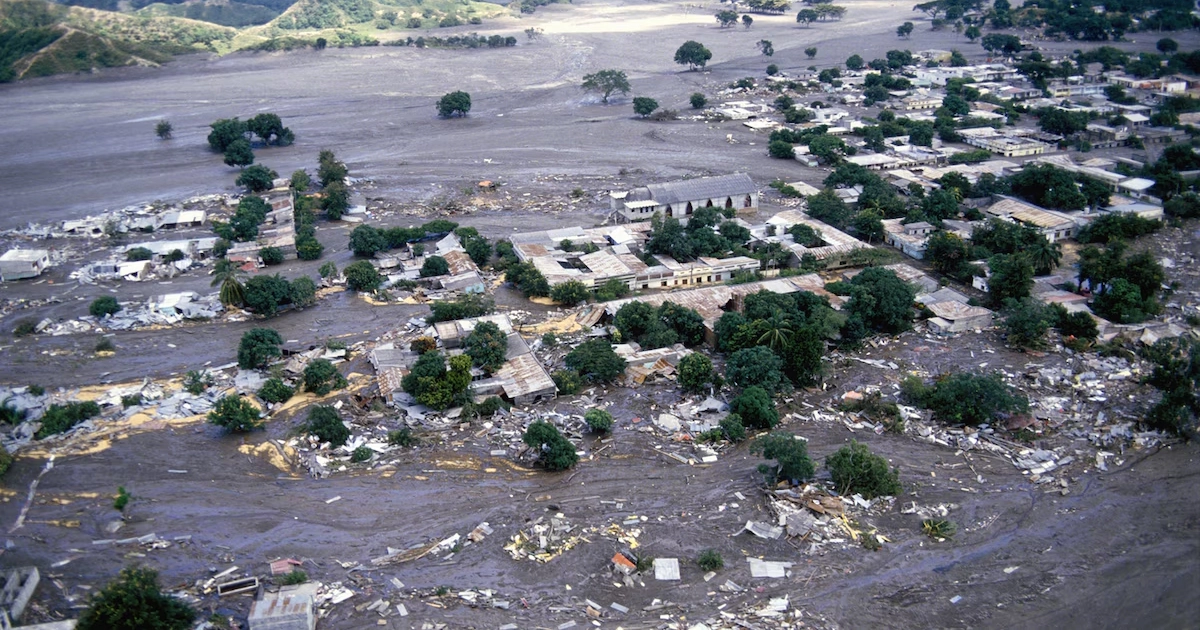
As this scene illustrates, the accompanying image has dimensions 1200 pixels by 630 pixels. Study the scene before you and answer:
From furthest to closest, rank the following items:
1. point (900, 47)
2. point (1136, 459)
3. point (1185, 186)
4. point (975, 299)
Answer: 1. point (900, 47)
2. point (1185, 186)
3. point (975, 299)
4. point (1136, 459)

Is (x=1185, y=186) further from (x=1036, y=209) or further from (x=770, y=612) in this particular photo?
(x=770, y=612)

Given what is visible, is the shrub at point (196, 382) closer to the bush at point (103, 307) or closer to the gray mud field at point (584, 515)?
the gray mud field at point (584, 515)

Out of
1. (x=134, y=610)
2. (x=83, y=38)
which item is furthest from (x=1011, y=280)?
(x=83, y=38)

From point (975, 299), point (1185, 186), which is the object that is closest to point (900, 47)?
point (1185, 186)

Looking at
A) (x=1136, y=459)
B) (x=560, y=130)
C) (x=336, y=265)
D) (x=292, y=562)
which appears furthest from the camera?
(x=560, y=130)

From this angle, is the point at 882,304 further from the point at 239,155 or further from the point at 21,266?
the point at 239,155

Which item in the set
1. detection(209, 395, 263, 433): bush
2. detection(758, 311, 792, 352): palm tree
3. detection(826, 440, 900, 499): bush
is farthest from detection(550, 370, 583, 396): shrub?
detection(209, 395, 263, 433): bush
